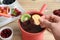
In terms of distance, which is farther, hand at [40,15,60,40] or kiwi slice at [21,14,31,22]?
kiwi slice at [21,14,31,22]

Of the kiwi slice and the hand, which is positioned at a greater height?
the hand

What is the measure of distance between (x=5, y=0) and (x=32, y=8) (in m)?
0.15

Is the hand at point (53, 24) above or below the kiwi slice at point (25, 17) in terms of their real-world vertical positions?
above

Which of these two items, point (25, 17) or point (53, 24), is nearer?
point (53, 24)

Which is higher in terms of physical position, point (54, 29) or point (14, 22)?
point (54, 29)

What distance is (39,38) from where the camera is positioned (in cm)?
73

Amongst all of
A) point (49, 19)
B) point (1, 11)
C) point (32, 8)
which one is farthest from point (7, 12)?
Answer: point (49, 19)

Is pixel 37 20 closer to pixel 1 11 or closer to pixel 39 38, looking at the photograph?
pixel 39 38

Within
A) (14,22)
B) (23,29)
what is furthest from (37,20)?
(14,22)

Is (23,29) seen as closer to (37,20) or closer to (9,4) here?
(37,20)

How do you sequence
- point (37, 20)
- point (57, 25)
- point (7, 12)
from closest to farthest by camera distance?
1. point (57, 25)
2. point (37, 20)
3. point (7, 12)

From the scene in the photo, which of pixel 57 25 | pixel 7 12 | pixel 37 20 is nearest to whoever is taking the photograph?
pixel 57 25

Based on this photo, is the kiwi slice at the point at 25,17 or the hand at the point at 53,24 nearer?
the hand at the point at 53,24

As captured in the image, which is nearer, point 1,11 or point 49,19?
point 49,19
